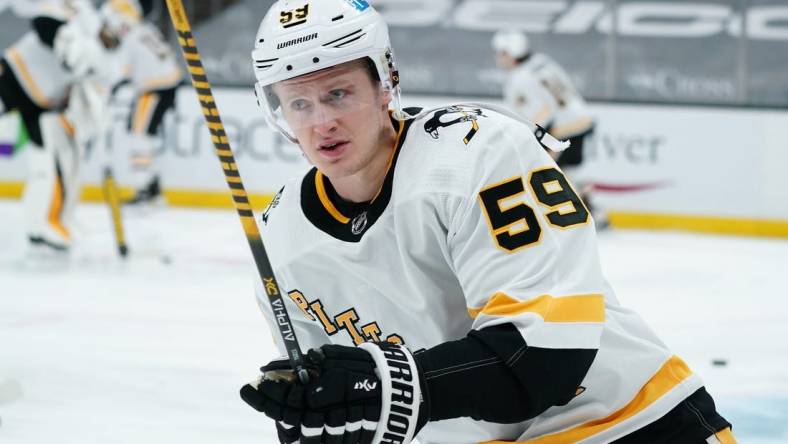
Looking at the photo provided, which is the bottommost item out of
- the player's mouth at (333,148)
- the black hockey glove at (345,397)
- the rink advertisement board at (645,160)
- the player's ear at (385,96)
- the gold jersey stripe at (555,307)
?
the rink advertisement board at (645,160)

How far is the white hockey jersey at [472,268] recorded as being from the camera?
1441 millimetres

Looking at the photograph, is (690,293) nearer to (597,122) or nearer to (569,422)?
(597,122)

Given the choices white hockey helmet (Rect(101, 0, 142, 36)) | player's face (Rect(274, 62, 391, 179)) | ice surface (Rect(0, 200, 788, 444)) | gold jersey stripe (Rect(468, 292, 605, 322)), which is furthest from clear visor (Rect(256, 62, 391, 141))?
white hockey helmet (Rect(101, 0, 142, 36))

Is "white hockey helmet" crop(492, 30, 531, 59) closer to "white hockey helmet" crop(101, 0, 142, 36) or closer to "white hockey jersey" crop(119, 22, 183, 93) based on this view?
"white hockey jersey" crop(119, 22, 183, 93)

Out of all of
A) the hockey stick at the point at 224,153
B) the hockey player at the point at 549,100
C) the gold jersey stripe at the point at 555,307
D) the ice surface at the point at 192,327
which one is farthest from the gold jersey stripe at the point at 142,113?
the gold jersey stripe at the point at 555,307

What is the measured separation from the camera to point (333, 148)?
161 centimetres

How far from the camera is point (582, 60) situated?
806 cm

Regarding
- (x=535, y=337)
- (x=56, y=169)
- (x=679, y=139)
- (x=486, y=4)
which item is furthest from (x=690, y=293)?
(x=535, y=337)

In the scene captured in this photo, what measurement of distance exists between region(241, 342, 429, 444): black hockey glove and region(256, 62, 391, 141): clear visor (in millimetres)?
336

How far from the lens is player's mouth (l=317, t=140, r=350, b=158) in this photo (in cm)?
160

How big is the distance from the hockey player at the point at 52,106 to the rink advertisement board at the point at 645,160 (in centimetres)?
129

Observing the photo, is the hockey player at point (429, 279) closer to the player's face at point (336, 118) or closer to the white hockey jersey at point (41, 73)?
the player's face at point (336, 118)

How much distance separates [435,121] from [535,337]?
0.36 metres

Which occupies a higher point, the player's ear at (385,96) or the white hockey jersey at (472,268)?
the player's ear at (385,96)
